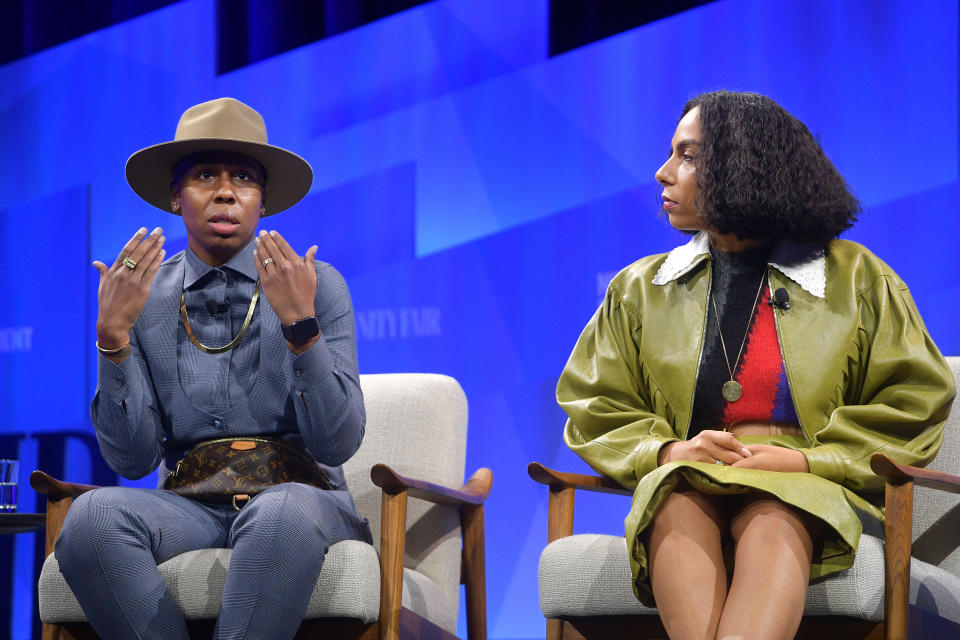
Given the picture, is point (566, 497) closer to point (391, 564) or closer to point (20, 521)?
point (391, 564)

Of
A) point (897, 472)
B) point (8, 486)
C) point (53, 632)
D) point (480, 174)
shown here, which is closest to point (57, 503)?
point (53, 632)

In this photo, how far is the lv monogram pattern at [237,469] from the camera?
2.26 m

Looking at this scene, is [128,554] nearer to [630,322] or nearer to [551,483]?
[551,483]

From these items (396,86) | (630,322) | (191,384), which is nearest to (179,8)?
(396,86)

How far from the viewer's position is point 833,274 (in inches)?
91.0

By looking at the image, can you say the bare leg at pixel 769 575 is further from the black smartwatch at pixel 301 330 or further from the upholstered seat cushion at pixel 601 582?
the black smartwatch at pixel 301 330

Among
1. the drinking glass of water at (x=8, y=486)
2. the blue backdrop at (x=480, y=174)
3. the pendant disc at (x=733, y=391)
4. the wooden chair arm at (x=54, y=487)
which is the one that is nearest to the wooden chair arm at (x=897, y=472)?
the pendant disc at (x=733, y=391)

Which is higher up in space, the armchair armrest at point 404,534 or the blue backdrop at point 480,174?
the blue backdrop at point 480,174

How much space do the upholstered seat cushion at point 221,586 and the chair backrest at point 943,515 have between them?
121cm

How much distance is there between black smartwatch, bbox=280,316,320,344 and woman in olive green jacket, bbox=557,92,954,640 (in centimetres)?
58

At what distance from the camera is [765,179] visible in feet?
7.55

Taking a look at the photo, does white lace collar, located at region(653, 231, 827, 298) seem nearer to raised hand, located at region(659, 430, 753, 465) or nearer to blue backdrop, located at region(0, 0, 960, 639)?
raised hand, located at region(659, 430, 753, 465)

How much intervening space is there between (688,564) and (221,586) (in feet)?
2.90

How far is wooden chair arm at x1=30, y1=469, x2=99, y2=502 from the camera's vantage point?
2285 millimetres
